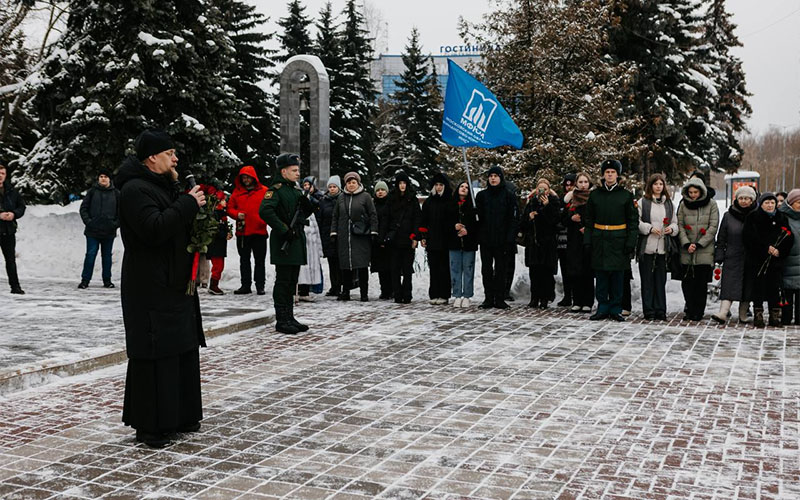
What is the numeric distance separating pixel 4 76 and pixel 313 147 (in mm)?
16120

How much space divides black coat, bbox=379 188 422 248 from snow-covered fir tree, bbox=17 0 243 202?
9.21 metres

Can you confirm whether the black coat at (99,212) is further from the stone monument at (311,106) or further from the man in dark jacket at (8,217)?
the stone monument at (311,106)

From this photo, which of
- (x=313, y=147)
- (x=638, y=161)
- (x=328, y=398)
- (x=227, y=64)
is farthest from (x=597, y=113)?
(x=328, y=398)

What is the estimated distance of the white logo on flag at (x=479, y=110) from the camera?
14.0 m

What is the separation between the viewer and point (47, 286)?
51.1 ft

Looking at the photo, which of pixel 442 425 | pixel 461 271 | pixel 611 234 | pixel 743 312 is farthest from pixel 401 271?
pixel 442 425

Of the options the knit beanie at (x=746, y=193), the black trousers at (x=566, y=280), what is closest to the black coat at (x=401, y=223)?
the black trousers at (x=566, y=280)

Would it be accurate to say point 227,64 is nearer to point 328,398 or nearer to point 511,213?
point 511,213

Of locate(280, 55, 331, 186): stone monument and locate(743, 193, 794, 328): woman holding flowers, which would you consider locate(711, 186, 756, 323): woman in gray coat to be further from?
locate(280, 55, 331, 186): stone monument

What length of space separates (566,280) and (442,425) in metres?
7.73

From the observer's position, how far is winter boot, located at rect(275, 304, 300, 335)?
34.1 ft

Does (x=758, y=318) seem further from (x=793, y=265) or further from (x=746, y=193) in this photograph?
(x=746, y=193)

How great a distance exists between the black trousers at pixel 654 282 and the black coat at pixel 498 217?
1.99 m

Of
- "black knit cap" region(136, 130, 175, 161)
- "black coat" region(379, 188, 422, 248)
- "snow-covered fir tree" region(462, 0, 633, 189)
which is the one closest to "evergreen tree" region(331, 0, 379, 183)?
"snow-covered fir tree" region(462, 0, 633, 189)
